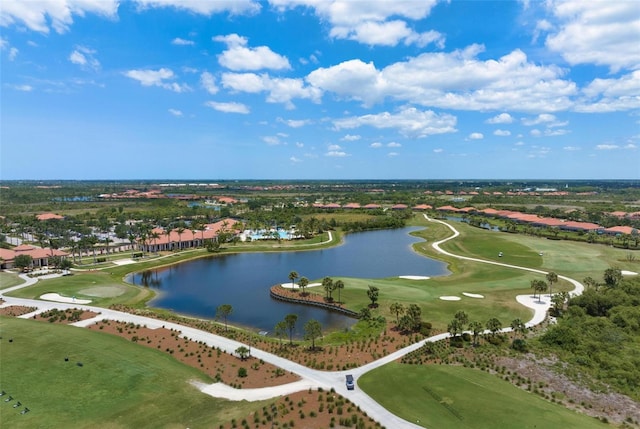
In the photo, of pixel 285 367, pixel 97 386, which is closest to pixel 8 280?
pixel 97 386

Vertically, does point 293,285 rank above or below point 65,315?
below

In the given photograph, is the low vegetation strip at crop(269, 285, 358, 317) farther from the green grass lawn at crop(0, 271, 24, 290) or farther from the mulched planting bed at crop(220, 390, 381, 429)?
the green grass lawn at crop(0, 271, 24, 290)

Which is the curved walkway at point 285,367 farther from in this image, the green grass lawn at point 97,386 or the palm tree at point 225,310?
the palm tree at point 225,310

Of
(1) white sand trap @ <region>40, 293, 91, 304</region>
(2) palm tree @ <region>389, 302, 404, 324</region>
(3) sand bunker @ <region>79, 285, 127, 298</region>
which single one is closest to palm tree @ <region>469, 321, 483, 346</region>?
(2) palm tree @ <region>389, 302, 404, 324</region>

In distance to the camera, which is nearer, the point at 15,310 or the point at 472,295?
the point at 15,310

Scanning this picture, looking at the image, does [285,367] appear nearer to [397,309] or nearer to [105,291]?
[397,309]

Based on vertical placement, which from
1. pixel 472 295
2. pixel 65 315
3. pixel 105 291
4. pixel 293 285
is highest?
pixel 65 315

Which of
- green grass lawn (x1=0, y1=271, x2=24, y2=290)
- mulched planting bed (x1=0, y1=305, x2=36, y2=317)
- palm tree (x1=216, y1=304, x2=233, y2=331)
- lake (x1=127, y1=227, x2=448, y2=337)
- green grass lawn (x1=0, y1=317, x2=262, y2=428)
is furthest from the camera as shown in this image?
green grass lawn (x1=0, y1=271, x2=24, y2=290)
